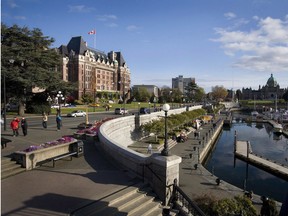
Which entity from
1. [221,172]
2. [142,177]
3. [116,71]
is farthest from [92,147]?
[116,71]

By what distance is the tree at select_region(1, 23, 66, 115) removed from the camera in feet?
133

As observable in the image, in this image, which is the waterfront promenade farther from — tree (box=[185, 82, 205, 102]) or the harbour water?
tree (box=[185, 82, 205, 102])

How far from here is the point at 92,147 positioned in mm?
17391

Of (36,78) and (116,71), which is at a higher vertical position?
(116,71)

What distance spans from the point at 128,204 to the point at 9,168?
627 cm

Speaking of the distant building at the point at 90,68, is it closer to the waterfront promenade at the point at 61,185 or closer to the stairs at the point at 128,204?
the waterfront promenade at the point at 61,185

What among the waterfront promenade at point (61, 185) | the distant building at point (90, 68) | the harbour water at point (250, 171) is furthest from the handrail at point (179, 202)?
the distant building at point (90, 68)

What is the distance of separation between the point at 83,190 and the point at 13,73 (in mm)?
36241

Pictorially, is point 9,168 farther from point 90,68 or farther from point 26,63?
point 90,68

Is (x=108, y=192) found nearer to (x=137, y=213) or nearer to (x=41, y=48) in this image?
(x=137, y=213)

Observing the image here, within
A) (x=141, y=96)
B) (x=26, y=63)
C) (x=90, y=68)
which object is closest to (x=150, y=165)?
(x=26, y=63)

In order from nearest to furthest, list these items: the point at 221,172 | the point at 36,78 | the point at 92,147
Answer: the point at 92,147, the point at 221,172, the point at 36,78

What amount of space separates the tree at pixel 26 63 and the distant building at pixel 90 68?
1498 inches

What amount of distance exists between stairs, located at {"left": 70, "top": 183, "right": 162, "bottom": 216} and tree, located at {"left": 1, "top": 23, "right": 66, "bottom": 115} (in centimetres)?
3631
